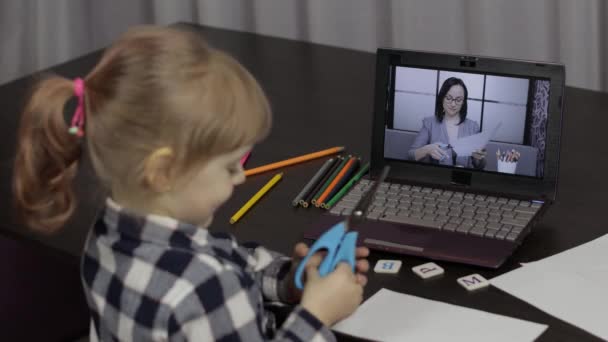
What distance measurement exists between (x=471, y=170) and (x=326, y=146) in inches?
12.4

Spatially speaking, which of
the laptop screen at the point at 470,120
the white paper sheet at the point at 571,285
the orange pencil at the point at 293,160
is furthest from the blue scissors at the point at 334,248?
the orange pencil at the point at 293,160

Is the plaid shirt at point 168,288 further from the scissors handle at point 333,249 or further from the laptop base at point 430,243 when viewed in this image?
the laptop base at point 430,243

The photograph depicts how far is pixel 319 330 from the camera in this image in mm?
1170

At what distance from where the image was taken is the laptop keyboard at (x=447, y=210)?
4.60ft

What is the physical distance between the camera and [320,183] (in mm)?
1580

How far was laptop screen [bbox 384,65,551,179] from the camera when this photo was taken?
1446mm

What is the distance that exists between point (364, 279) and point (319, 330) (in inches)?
4.2

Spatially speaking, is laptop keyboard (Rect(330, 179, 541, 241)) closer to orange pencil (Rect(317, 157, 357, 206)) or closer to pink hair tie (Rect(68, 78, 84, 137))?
orange pencil (Rect(317, 157, 357, 206))

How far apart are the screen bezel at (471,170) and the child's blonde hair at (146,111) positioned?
1.33ft

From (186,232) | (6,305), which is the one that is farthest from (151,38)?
(6,305)

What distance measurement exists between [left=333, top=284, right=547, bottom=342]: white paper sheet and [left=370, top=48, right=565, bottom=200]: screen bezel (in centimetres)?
28

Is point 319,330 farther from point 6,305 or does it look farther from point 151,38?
point 6,305

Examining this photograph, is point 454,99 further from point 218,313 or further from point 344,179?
point 218,313

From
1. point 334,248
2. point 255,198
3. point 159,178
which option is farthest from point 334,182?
point 159,178
